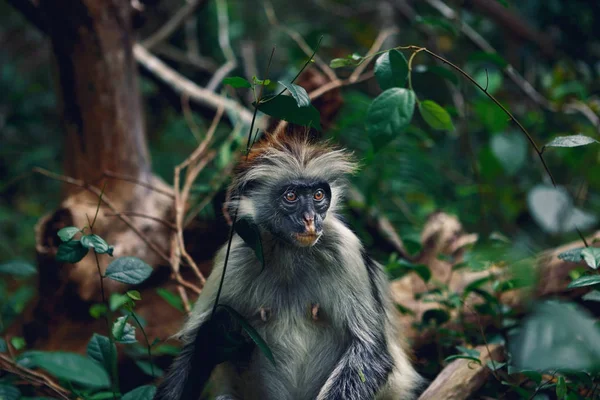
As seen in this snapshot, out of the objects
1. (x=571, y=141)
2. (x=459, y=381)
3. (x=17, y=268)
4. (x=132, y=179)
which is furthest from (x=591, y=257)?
(x=132, y=179)

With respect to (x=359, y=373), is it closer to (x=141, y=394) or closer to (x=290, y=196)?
(x=290, y=196)

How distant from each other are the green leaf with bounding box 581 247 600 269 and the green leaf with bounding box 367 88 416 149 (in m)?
1.32

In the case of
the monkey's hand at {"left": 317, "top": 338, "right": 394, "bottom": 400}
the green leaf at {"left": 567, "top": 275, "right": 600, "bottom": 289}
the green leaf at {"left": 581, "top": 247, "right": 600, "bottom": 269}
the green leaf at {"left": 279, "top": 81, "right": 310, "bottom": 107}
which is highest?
the green leaf at {"left": 279, "top": 81, "right": 310, "bottom": 107}

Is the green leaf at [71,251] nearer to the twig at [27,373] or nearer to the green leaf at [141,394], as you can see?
the green leaf at [141,394]

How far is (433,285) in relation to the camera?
5.23 m

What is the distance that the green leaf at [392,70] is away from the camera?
2742 mm

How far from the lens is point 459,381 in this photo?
358 centimetres

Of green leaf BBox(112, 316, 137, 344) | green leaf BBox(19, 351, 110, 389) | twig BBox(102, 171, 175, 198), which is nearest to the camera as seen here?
green leaf BBox(19, 351, 110, 389)

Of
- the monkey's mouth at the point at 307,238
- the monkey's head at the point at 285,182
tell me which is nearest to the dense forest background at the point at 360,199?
the monkey's head at the point at 285,182

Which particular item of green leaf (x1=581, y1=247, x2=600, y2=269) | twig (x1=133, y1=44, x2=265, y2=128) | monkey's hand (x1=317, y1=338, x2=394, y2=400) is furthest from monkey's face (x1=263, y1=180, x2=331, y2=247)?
twig (x1=133, y1=44, x2=265, y2=128)

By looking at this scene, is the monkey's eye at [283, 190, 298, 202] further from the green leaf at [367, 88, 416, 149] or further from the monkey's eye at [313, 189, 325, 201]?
the green leaf at [367, 88, 416, 149]

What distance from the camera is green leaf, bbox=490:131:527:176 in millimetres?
4695

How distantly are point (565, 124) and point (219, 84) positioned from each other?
4.22m

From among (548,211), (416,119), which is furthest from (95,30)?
(416,119)
